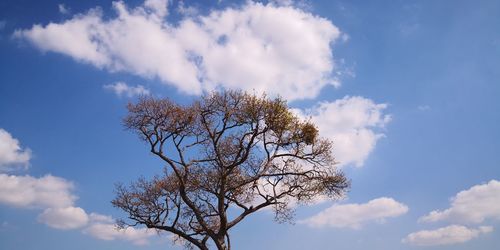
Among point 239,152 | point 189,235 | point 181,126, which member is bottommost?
point 189,235

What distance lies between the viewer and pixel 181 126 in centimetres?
2542

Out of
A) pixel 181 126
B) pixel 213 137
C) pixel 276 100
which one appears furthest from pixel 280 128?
pixel 181 126

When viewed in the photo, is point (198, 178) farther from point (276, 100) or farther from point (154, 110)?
point (276, 100)

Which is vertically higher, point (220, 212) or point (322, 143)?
point (322, 143)

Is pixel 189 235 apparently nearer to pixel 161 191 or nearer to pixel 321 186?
pixel 161 191

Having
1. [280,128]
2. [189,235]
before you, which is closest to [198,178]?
[189,235]

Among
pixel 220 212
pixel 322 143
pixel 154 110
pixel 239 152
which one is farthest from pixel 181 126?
pixel 322 143

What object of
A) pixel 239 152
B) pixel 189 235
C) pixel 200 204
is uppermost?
pixel 239 152

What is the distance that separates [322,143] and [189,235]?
9.51m

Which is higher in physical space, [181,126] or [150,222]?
[181,126]

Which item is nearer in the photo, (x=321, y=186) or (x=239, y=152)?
(x=239, y=152)

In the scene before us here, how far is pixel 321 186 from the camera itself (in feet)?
88.3

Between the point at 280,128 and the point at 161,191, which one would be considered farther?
the point at 161,191

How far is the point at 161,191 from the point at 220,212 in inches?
196
